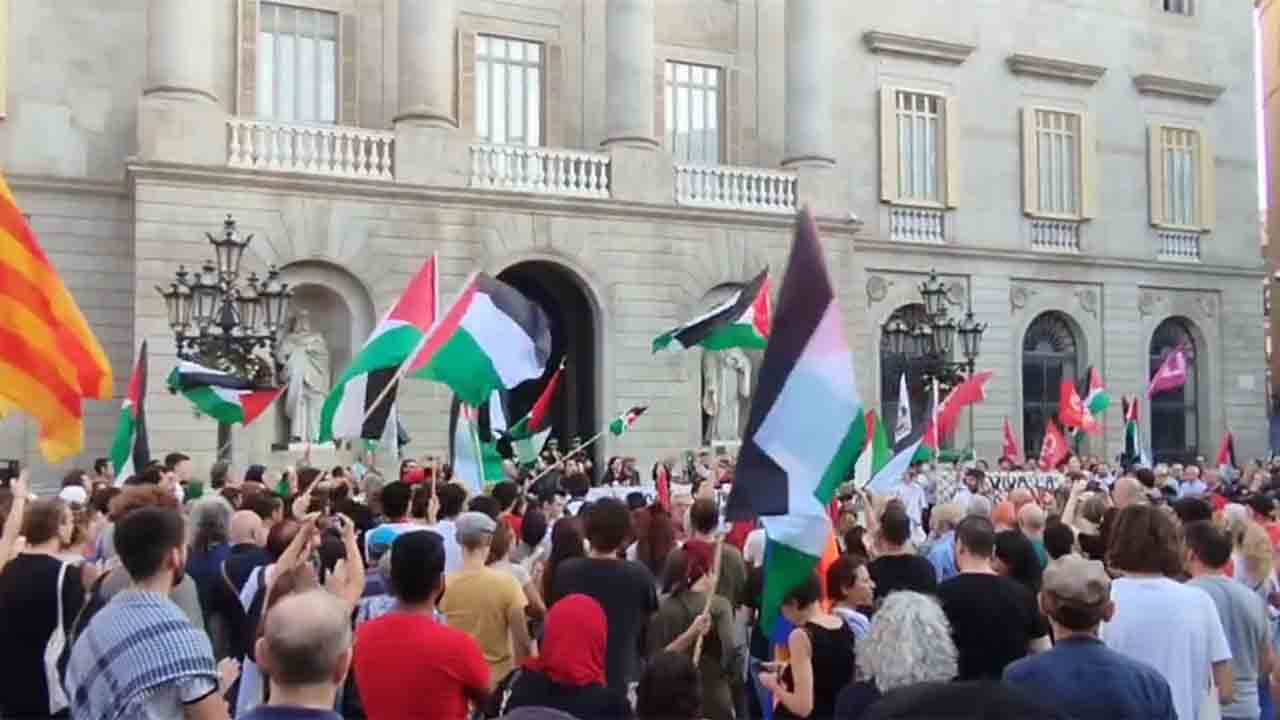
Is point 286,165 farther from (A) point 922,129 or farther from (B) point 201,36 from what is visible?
(A) point 922,129

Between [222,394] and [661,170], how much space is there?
11.5m

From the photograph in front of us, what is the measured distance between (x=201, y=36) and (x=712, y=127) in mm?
10102

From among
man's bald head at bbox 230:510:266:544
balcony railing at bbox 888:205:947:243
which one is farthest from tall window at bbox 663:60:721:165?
man's bald head at bbox 230:510:266:544

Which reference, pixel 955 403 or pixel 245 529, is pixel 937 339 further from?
pixel 245 529

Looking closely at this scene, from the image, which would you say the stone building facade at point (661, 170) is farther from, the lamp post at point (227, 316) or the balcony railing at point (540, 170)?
the lamp post at point (227, 316)

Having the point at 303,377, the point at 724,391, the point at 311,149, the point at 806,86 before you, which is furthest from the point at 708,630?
the point at 806,86

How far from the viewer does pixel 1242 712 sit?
6203 millimetres

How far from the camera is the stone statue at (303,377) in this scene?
899 inches

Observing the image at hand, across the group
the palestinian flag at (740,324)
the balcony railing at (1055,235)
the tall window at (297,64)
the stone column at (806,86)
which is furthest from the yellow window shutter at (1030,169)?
the palestinian flag at (740,324)

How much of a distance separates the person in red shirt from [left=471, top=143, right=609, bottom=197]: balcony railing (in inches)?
753

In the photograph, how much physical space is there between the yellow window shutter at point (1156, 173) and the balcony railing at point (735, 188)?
35.1ft

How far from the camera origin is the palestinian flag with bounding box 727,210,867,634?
19.1 ft

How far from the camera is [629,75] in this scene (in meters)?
25.8

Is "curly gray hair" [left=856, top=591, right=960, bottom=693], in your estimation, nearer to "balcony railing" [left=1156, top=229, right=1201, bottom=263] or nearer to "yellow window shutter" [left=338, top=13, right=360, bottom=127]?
"yellow window shutter" [left=338, top=13, right=360, bottom=127]
